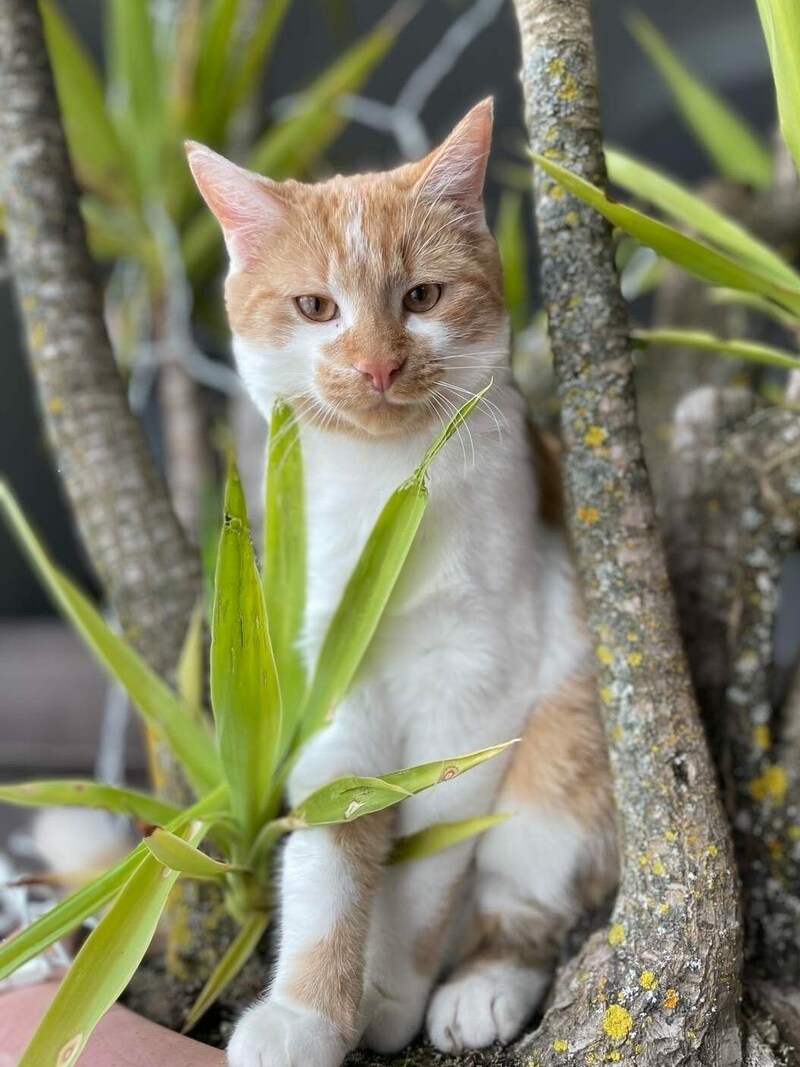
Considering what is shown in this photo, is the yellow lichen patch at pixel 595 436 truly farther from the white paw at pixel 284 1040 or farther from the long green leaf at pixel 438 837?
the white paw at pixel 284 1040

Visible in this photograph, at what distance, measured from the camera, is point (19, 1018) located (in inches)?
30.2

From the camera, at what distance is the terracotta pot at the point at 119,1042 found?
2.28ft

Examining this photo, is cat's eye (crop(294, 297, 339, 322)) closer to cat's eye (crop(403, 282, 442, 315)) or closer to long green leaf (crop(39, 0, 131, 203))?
cat's eye (crop(403, 282, 442, 315))

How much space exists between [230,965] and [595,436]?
Result: 0.59 meters

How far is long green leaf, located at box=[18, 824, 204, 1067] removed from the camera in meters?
0.60

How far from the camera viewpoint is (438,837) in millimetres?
817

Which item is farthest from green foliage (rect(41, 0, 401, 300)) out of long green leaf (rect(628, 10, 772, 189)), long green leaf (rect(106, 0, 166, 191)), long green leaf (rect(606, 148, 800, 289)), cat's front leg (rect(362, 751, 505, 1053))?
cat's front leg (rect(362, 751, 505, 1053))

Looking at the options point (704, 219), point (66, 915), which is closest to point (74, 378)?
point (66, 915)

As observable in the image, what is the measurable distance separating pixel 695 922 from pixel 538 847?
0.18 metres

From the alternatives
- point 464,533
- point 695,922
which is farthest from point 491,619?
point 695,922

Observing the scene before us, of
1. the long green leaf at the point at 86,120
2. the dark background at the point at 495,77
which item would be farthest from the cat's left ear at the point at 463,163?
the dark background at the point at 495,77

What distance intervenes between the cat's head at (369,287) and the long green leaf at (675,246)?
0.09 metres

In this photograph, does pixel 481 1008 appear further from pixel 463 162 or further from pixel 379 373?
pixel 463 162

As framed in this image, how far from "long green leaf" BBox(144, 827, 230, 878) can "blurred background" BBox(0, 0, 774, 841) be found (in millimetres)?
859
